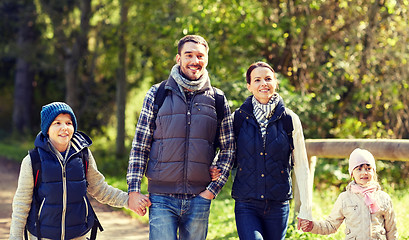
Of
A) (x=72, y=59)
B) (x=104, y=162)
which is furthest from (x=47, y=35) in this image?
(x=104, y=162)

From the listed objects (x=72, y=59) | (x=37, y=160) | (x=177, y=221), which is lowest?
A: (x=177, y=221)

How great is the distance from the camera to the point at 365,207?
3953 millimetres

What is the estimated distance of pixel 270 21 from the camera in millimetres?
11625

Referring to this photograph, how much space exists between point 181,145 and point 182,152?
0.05m

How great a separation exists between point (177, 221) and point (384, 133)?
8.79 m

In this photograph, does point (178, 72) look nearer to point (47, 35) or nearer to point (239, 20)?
point (239, 20)

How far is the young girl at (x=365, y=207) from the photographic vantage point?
3.92 meters

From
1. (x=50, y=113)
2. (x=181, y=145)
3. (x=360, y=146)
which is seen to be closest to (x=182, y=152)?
(x=181, y=145)

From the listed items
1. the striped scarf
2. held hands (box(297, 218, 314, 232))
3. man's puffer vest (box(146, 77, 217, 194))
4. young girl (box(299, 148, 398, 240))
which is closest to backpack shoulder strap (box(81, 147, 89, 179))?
man's puffer vest (box(146, 77, 217, 194))

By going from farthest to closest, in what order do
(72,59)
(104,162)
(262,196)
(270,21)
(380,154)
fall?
1. (72,59)
2. (104,162)
3. (270,21)
4. (380,154)
5. (262,196)

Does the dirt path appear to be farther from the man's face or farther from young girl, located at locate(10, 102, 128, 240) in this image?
the man's face

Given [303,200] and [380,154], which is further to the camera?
[380,154]

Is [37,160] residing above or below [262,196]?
above

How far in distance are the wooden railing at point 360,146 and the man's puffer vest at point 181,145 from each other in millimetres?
2066
